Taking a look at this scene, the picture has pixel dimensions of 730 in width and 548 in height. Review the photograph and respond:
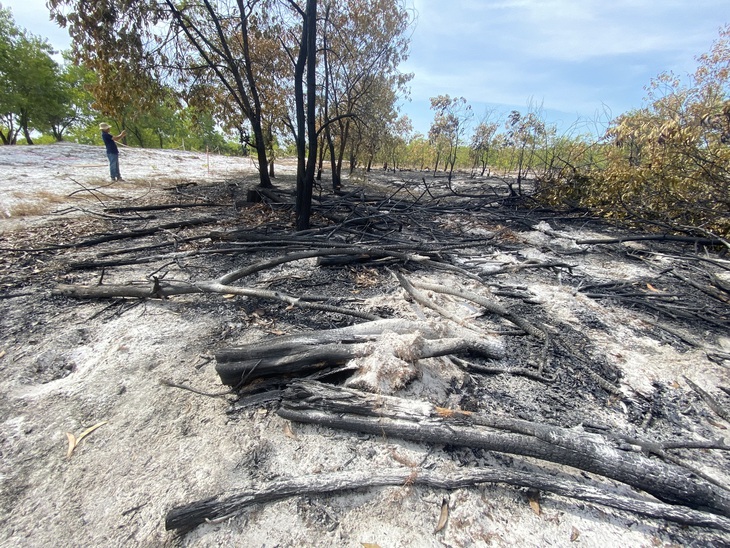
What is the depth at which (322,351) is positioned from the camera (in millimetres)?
2318

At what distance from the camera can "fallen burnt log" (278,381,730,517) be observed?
5.32ft

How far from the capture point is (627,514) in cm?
159

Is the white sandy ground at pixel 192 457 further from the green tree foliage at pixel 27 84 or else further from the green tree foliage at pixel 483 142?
the green tree foliage at pixel 27 84

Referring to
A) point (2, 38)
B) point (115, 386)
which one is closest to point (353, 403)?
point (115, 386)

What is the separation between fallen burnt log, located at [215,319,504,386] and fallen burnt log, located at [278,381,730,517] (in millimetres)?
184

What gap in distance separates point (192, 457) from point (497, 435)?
5.79 ft

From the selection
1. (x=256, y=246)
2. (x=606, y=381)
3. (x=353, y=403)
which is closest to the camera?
(x=353, y=403)

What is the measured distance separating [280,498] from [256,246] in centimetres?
372

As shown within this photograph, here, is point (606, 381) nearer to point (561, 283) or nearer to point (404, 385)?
point (404, 385)

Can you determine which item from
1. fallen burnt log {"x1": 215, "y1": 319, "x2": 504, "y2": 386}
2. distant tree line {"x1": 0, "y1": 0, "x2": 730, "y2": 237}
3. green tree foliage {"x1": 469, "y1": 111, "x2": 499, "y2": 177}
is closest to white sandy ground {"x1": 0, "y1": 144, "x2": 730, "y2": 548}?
fallen burnt log {"x1": 215, "y1": 319, "x2": 504, "y2": 386}

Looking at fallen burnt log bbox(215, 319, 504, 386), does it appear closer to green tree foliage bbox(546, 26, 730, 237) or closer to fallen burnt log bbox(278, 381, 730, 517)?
fallen burnt log bbox(278, 381, 730, 517)

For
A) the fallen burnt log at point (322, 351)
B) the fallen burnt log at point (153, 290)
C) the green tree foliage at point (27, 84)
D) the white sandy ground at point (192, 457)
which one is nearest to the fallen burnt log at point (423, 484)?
the white sandy ground at point (192, 457)

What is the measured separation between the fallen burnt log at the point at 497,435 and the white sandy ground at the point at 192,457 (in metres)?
0.11

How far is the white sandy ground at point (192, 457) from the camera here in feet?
4.95
